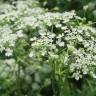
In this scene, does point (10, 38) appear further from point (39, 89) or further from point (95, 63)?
point (39, 89)

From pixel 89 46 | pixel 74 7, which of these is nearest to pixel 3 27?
pixel 89 46

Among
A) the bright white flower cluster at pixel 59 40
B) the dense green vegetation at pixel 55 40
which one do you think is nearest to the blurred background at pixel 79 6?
the dense green vegetation at pixel 55 40

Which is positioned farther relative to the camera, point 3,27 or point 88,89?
point 88,89

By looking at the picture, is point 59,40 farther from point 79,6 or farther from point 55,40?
point 79,6

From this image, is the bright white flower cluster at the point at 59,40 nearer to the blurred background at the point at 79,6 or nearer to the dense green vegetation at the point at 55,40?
the dense green vegetation at the point at 55,40

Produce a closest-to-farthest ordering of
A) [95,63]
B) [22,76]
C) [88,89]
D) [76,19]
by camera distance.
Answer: [95,63] → [76,19] → [88,89] → [22,76]

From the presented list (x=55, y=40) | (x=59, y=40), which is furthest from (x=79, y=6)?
(x=59, y=40)

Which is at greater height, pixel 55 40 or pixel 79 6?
pixel 55 40

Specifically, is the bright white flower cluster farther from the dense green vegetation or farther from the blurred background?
the blurred background

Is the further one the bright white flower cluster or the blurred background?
the blurred background

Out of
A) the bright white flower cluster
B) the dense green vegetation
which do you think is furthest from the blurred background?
the bright white flower cluster

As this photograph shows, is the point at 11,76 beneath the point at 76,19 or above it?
beneath
